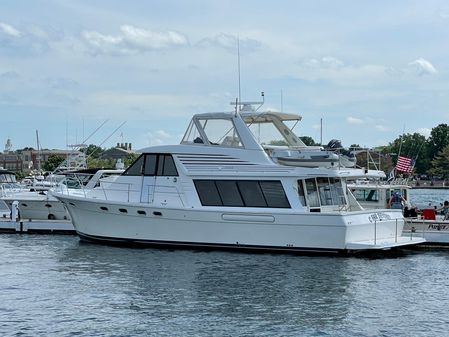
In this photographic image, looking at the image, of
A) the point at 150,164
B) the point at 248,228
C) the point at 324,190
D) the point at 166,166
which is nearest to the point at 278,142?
the point at 324,190

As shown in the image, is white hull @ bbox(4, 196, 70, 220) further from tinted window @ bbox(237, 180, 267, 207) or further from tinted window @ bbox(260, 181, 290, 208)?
tinted window @ bbox(260, 181, 290, 208)

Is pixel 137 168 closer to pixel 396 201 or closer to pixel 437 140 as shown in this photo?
pixel 396 201

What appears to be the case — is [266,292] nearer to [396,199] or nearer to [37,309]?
[37,309]

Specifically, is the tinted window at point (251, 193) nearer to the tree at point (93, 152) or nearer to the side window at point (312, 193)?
the side window at point (312, 193)

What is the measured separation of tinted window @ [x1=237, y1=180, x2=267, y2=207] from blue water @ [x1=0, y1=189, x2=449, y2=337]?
1.80 meters

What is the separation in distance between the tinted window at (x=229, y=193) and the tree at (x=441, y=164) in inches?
4532

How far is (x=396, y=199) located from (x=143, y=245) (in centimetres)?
1048

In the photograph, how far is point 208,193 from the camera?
24906mm

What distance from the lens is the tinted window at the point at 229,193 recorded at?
80.6 ft

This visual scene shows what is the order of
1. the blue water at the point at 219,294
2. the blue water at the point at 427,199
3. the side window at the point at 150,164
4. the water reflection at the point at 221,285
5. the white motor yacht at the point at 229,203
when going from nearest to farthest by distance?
the blue water at the point at 219,294 → the water reflection at the point at 221,285 → the white motor yacht at the point at 229,203 → the side window at the point at 150,164 → the blue water at the point at 427,199

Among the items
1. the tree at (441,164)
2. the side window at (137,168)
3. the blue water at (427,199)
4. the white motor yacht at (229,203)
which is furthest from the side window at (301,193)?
the tree at (441,164)

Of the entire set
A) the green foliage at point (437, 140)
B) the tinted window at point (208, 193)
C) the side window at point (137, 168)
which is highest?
the green foliage at point (437, 140)

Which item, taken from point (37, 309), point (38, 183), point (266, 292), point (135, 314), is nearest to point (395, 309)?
point (266, 292)

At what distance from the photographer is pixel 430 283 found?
19359mm
